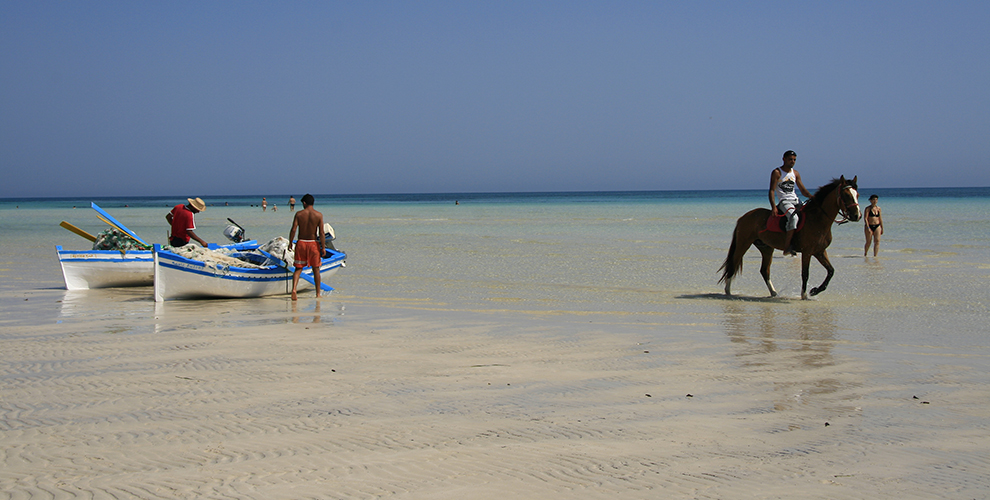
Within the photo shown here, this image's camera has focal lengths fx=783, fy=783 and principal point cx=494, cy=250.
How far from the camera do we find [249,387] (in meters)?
6.11

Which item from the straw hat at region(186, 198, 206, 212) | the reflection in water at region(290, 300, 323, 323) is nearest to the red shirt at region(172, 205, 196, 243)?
the straw hat at region(186, 198, 206, 212)

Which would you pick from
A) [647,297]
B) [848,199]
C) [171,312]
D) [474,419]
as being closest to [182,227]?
[171,312]

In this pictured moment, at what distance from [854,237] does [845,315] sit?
17.8 meters

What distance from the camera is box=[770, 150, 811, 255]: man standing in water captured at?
1172cm

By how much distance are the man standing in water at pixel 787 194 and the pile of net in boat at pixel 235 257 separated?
24.9 ft

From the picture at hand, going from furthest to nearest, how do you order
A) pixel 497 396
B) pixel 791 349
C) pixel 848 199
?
pixel 848 199, pixel 791 349, pixel 497 396

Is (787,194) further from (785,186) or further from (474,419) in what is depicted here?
(474,419)

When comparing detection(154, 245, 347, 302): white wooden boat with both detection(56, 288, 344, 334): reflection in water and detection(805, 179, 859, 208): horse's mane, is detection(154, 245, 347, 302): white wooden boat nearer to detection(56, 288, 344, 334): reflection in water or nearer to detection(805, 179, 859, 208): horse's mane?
detection(56, 288, 344, 334): reflection in water

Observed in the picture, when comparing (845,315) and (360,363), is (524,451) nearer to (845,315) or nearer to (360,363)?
(360,363)

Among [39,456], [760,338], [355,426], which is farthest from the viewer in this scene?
[760,338]

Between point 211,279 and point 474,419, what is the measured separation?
760cm

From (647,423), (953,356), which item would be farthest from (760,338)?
(647,423)

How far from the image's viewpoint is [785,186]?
1176 centimetres

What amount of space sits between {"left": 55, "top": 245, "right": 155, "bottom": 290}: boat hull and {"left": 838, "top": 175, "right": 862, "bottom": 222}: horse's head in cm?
1082
